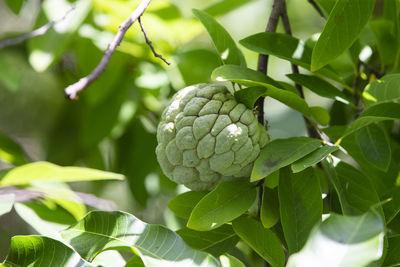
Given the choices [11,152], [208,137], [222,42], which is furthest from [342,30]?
[11,152]

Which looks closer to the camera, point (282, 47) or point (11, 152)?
point (282, 47)

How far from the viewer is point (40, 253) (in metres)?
1.02

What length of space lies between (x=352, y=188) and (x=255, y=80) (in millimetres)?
324

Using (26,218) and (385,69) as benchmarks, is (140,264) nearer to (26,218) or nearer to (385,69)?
(26,218)

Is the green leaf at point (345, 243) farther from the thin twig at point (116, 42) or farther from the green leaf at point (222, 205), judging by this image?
the thin twig at point (116, 42)

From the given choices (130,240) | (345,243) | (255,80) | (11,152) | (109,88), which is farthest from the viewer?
(109,88)

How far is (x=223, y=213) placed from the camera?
1.08m

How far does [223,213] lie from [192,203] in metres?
0.14

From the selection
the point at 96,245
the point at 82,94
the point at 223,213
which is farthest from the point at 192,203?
the point at 82,94

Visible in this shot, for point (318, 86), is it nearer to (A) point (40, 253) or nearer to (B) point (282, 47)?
(B) point (282, 47)

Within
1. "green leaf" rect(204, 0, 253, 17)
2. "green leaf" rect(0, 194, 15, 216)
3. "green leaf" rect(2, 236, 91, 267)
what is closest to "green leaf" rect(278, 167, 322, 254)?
"green leaf" rect(2, 236, 91, 267)

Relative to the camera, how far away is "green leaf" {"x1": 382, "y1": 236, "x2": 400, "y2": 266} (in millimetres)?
1038

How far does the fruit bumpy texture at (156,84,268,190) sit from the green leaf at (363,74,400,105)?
28 cm

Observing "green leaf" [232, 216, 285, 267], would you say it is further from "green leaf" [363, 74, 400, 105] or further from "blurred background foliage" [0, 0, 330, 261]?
"blurred background foliage" [0, 0, 330, 261]
